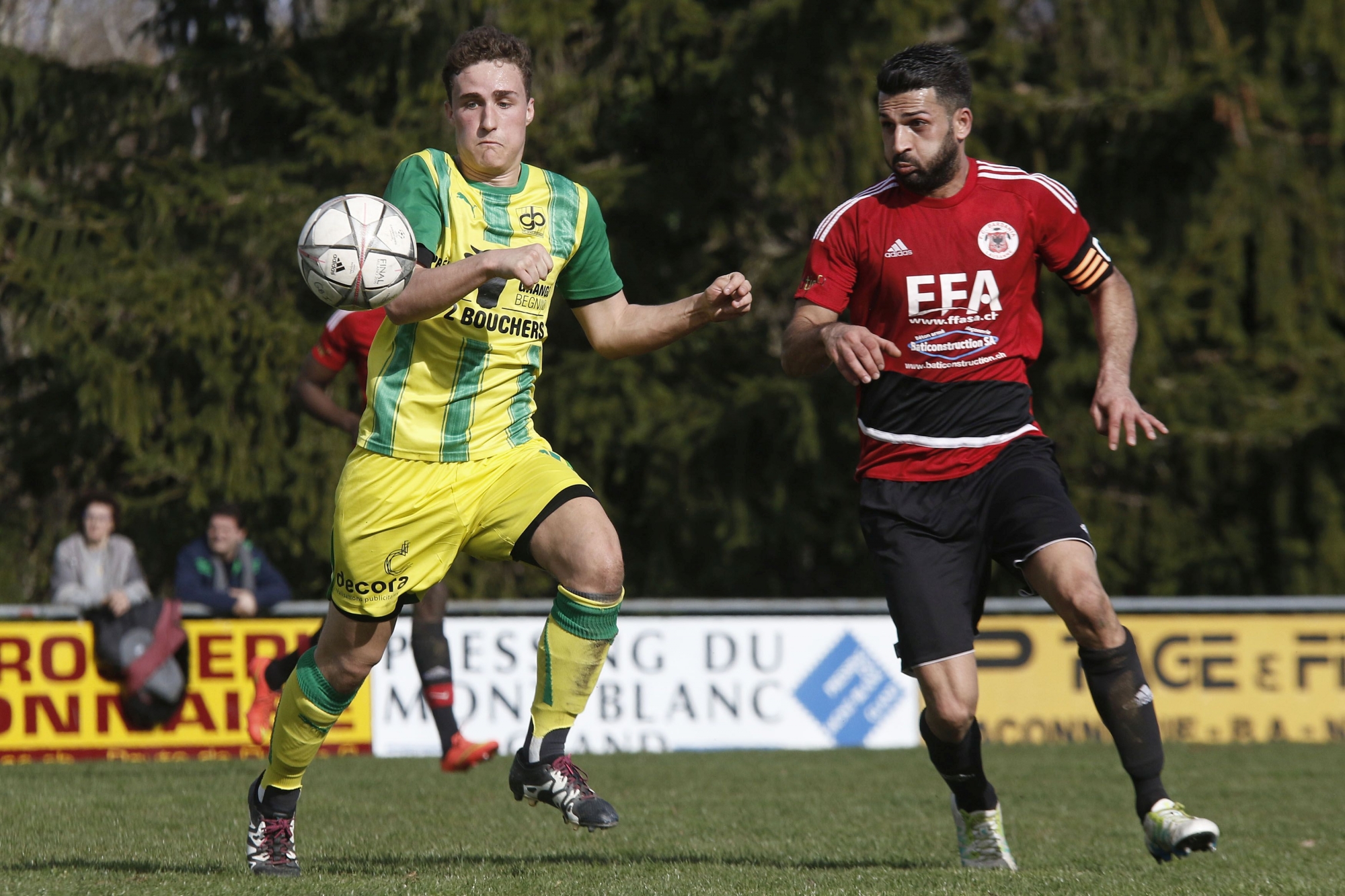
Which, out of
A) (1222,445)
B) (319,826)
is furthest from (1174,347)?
(319,826)

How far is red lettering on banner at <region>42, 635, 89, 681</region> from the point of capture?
10.6 metres

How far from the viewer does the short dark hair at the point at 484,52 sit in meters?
Result: 4.62

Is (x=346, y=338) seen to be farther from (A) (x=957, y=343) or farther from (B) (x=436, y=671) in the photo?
(A) (x=957, y=343)

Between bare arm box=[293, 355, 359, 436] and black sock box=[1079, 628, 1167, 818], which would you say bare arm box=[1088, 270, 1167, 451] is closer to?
black sock box=[1079, 628, 1167, 818]

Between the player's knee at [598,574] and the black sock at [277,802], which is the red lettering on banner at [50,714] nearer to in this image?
the black sock at [277,802]

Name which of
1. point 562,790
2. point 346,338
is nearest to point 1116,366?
point 562,790

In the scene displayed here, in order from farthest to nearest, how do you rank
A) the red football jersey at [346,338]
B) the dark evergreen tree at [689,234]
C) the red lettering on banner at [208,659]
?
the dark evergreen tree at [689,234], the red lettering on banner at [208,659], the red football jersey at [346,338]

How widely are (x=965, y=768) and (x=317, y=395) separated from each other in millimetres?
4193

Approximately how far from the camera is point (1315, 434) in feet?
46.8

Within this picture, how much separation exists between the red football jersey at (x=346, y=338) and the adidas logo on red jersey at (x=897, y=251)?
347 cm

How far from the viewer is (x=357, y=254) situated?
4262 millimetres

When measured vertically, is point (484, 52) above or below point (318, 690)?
above

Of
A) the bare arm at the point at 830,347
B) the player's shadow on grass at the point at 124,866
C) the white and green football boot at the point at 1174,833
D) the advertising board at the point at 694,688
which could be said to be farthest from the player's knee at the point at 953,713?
the advertising board at the point at 694,688

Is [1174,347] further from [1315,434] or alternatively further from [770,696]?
[770,696]
